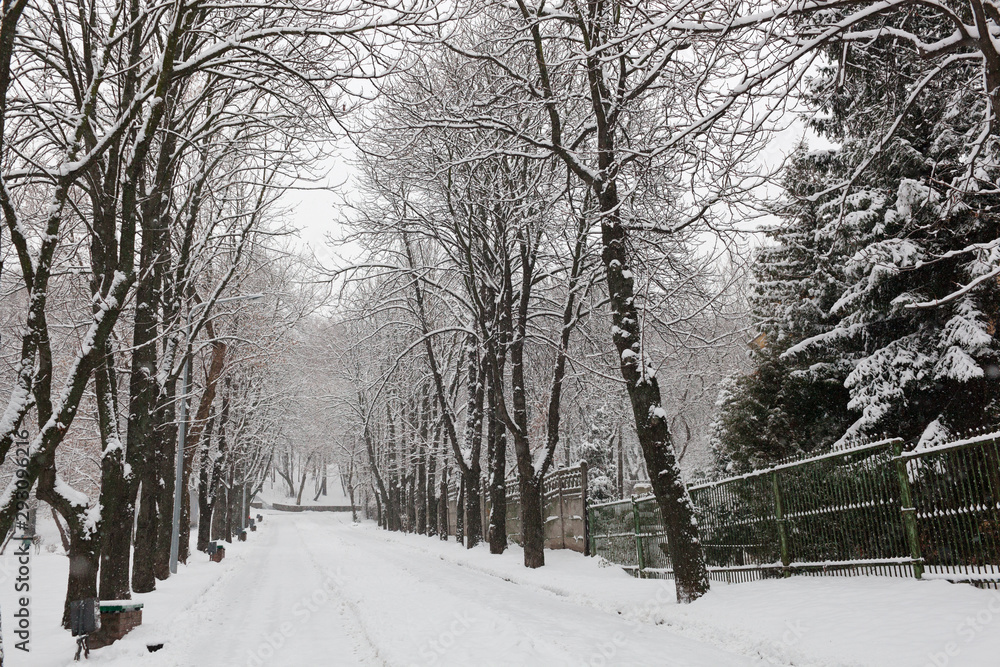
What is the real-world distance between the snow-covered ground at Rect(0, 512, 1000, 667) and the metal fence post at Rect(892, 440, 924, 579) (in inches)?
9.5

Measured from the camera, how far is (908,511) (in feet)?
25.4

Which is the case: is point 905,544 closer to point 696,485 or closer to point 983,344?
point 696,485

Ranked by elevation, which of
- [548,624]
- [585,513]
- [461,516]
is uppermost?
[585,513]

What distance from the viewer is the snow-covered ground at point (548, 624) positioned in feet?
20.9

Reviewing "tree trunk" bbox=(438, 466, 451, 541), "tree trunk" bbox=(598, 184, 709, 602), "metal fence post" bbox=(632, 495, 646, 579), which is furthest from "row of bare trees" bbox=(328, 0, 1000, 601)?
"tree trunk" bbox=(438, 466, 451, 541)

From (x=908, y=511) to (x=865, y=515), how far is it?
81cm

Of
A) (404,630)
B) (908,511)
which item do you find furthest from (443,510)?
(908,511)

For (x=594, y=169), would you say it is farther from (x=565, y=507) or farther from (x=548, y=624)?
(x=565, y=507)

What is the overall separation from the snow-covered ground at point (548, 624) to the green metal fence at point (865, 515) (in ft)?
1.17

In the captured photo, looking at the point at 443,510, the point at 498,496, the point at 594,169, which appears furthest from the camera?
the point at 443,510

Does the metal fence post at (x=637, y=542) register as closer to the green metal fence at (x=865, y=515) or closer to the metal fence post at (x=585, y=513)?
the green metal fence at (x=865, y=515)

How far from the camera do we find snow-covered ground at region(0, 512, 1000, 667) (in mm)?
6375

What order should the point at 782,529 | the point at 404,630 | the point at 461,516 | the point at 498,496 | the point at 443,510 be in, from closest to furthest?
the point at 404,630, the point at 782,529, the point at 498,496, the point at 461,516, the point at 443,510

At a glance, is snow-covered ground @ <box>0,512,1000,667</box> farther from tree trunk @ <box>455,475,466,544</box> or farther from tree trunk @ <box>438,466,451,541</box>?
tree trunk @ <box>438,466,451,541</box>
